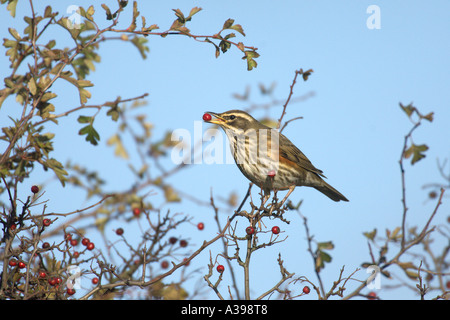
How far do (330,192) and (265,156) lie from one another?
1580mm

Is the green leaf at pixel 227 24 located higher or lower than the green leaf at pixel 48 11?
lower

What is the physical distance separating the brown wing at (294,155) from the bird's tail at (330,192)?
28 cm

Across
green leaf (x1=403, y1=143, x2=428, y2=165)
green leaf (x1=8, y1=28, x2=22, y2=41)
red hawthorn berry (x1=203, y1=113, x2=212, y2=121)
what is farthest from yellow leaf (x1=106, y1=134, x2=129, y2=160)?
green leaf (x1=403, y1=143, x2=428, y2=165)

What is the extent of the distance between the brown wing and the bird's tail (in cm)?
28

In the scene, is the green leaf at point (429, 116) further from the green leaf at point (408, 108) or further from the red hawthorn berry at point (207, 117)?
the red hawthorn berry at point (207, 117)

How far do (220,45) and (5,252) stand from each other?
2517mm

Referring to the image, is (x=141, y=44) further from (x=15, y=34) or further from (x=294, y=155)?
(x=294, y=155)

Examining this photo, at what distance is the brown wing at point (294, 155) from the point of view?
25.8 feet

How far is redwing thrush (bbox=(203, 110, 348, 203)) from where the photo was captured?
7102mm

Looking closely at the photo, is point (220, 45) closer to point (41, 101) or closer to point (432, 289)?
point (41, 101)

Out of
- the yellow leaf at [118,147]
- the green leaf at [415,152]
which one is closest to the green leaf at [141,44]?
the yellow leaf at [118,147]

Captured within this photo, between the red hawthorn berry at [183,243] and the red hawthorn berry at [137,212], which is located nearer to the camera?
the red hawthorn berry at [183,243]

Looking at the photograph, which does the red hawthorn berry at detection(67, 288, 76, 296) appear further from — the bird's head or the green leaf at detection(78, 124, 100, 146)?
the bird's head
